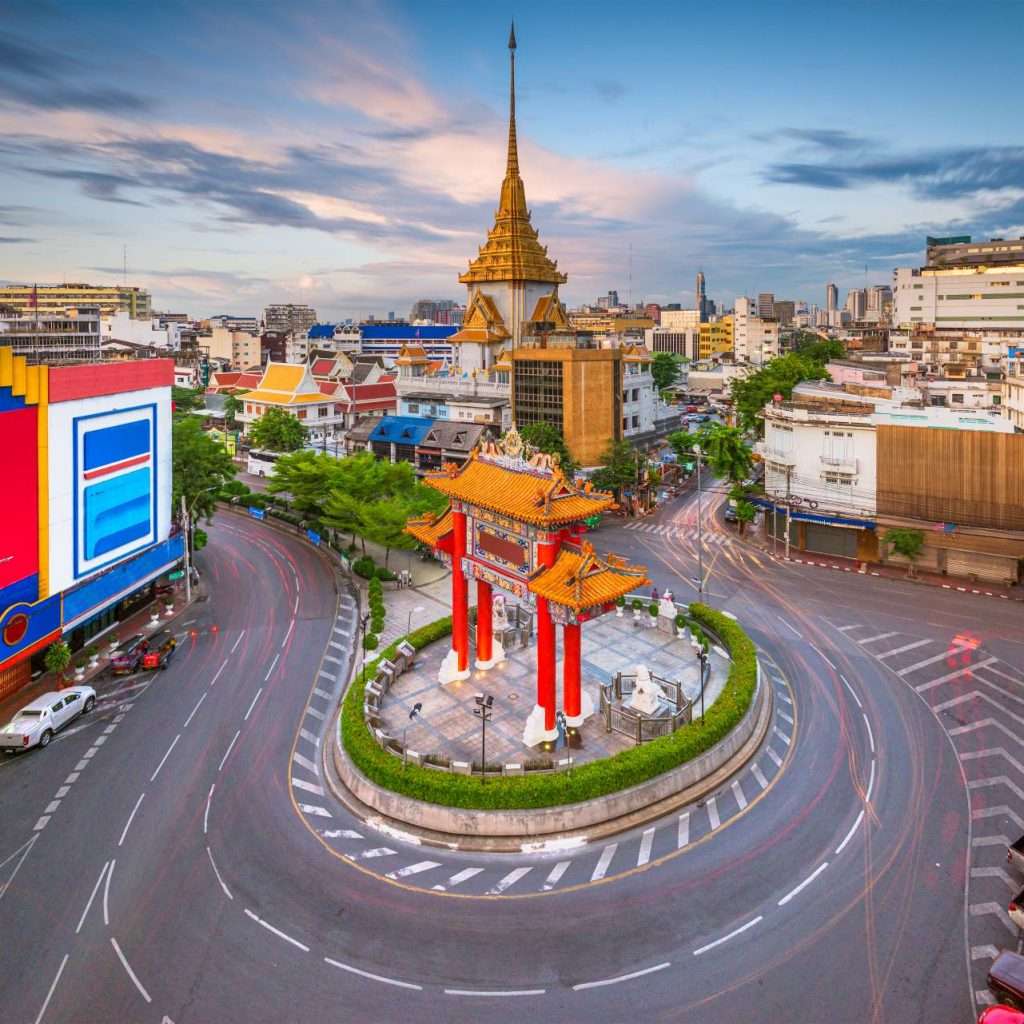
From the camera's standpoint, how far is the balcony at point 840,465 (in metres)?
55.4

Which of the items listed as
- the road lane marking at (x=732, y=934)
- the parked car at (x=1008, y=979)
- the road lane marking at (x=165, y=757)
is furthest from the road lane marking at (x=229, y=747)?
the parked car at (x=1008, y=979)

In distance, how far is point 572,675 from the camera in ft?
98.6

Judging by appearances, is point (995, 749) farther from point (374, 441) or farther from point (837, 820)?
point (374, 441)

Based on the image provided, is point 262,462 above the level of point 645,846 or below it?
above

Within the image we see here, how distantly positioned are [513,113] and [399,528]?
2494 inches

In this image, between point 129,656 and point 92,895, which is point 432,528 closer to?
point 129,656

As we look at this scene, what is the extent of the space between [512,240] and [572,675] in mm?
73623

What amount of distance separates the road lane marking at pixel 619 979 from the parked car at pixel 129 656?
2798cm

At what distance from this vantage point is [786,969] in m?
19.5

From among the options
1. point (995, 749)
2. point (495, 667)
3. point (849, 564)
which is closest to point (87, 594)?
point (495, 667)

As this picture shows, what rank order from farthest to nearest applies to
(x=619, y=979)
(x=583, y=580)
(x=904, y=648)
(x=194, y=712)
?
(x=904, y=648)
(x=194, y=712)
(x=583, y=580)
(x=619, y=979)

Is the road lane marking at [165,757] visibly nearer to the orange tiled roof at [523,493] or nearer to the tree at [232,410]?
the orange tiled roof at [523,493]

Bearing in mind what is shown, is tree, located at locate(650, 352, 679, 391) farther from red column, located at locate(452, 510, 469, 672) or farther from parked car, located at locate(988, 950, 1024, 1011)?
parked car, located at locate(988, 950, 1024, 1011)

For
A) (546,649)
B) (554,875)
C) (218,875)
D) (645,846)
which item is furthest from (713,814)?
(218,875)
